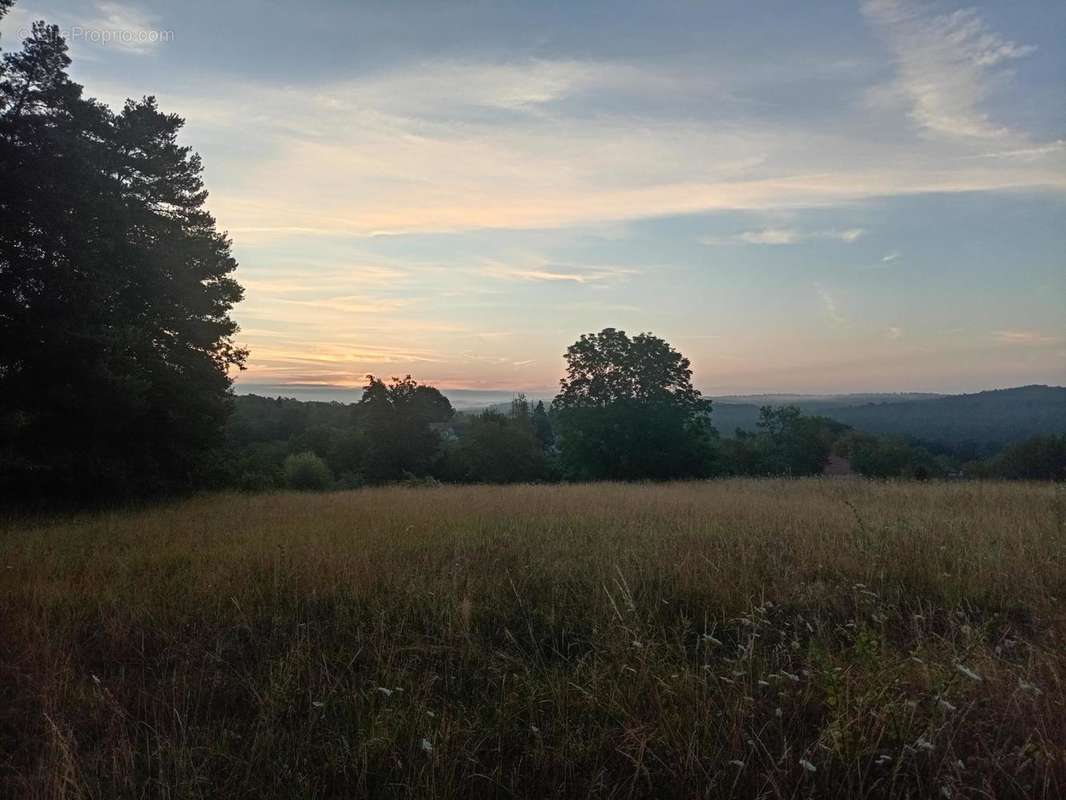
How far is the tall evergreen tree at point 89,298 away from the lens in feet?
38.2

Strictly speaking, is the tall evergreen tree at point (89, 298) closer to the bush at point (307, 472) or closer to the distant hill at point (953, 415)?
the bush at point (307, 472)

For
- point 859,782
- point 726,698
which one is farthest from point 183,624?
point 859,782

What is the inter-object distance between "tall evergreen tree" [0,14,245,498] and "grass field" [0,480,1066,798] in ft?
24.3

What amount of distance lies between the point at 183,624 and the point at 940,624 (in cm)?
564

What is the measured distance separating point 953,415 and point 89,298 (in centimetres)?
9893

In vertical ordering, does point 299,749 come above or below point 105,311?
below

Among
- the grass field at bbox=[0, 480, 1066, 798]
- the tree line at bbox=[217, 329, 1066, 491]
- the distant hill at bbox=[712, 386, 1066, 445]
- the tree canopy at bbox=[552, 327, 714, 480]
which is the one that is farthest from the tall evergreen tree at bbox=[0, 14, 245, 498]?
the distant hill at bbox=[712, 386, 1066, 445]

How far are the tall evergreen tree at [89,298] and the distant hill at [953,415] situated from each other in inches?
1823

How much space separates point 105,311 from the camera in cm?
1361

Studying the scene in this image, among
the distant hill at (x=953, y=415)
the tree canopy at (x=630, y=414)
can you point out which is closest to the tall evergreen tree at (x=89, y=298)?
the tree canopy at (x=630, y=414)

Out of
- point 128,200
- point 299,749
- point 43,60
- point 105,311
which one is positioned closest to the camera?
point 299,749

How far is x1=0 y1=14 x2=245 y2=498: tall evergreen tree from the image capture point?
11656mm

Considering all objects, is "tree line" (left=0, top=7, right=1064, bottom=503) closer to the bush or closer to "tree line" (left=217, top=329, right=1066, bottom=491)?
"tree line" (left=217, top=329, right=1066, bottom=491)

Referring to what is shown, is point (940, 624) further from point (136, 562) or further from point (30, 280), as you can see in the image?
point (30, 280)
